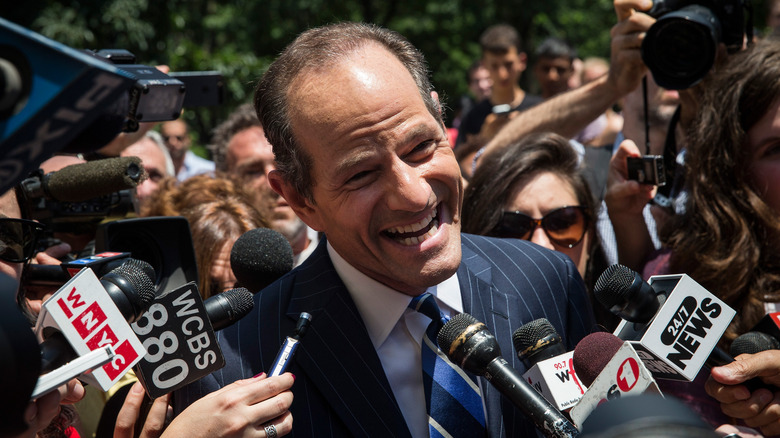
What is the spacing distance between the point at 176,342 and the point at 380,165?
2.26 ft

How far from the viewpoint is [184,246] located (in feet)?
8.05

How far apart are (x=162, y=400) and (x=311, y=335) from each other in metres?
0.43

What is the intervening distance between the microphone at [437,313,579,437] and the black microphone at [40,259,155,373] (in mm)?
690

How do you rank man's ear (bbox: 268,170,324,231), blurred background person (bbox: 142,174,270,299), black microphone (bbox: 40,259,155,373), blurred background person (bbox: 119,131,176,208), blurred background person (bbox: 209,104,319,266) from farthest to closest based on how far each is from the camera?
1. blurred background person (bbox: 119,131,176,208)
2. blurred background person (bbox: 209,104,319,266)
3. blurred background person (bbox: 142,174,270,299)
4. man's ear (bbox: 268,170,324,231)
5. black microphone (bbox: 40,259,155,373)

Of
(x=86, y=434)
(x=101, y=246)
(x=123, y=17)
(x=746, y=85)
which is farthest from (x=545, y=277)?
(x=123, y=17)

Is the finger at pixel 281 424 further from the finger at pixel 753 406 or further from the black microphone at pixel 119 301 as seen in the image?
the finger at pixel 753 406

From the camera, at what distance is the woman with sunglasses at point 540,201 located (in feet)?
10.5

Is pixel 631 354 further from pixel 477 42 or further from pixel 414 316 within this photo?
pixel 477 42

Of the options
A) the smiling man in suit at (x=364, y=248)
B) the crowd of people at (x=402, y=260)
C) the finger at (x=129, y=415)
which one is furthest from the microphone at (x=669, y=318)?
the finger at (x=129, y=415)

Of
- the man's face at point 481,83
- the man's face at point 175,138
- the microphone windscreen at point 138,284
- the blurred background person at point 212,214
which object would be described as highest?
the microphone windscreen at point 138,284

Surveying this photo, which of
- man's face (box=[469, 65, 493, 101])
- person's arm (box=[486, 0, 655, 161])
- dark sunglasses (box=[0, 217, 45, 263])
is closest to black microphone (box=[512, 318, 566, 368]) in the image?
dark sunglasses (box=[0, 217, 45, 263])

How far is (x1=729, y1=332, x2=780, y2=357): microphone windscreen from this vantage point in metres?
1.96

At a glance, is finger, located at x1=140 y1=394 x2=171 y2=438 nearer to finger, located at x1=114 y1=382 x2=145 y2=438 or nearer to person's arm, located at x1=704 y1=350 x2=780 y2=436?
finger, located at x1=114 y1=382 x2=145 y2=438

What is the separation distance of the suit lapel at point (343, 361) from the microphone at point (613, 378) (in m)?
0.55
